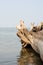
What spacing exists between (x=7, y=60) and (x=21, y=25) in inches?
561

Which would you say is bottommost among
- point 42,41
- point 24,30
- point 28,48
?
point 28,48

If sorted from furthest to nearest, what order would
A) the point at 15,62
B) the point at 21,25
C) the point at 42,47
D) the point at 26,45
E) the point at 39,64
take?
the point at 21,25 < the point at 26,45 < the point at 15,62 < the point at 39,64 < the point at 42,47

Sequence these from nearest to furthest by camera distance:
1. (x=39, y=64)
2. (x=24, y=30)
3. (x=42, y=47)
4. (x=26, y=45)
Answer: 1. (x=42, y=47)
2. (x=39, y=64)
3. (x=26, y=45)
4. (x=24, y=30)

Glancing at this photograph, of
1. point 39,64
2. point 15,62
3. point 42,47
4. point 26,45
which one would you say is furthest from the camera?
point 26,45

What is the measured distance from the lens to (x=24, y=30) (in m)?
34.5

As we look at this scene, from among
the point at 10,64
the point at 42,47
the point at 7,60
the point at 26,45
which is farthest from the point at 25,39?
the point at 42,47

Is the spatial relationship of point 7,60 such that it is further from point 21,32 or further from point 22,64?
point 21,32

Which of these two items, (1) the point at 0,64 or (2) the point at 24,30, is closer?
(1) the point at 0,64

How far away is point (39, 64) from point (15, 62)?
107 inches

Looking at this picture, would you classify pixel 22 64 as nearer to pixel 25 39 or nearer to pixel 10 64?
pixel 10 64

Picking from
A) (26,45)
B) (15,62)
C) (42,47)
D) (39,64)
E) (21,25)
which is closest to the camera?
(42,47)

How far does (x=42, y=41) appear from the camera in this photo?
19547mm

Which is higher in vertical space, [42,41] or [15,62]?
[42,41]

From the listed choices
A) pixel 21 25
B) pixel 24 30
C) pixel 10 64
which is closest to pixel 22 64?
pixel 10 64
